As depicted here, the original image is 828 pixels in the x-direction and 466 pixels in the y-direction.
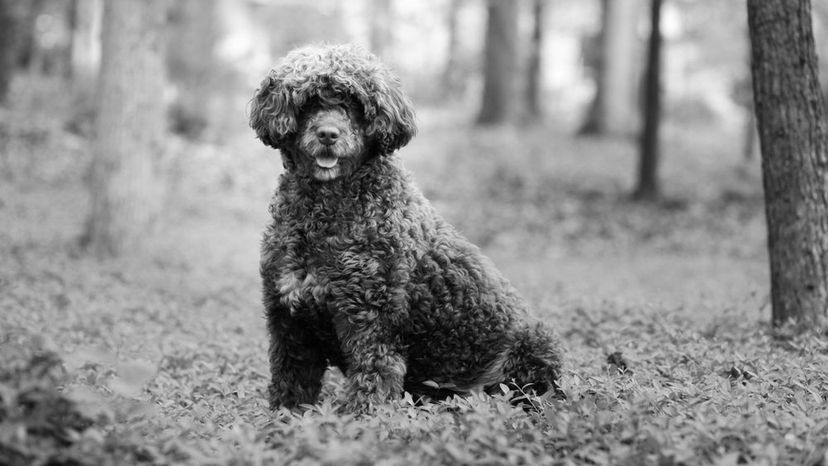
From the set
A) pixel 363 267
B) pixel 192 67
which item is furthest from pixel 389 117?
pixel 192 67

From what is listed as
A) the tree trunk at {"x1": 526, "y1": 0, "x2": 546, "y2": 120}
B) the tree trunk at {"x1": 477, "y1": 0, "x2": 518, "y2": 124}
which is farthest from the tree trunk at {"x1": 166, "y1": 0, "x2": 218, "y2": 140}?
the tree trunk at {"x1": 526, "y1": 0, "x2": 546, "y2": 120}

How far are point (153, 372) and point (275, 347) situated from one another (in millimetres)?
1219

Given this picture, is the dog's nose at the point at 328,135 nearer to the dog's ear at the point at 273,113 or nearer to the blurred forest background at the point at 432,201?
the dog's ear at the point at 273,113

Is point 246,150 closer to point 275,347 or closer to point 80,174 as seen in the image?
point 80,174

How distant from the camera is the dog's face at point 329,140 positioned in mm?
4598

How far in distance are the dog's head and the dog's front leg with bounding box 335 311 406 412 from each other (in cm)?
90

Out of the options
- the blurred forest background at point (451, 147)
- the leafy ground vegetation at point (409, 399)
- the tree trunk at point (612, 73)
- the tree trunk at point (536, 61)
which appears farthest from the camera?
the tree trunk at point (536, 61)

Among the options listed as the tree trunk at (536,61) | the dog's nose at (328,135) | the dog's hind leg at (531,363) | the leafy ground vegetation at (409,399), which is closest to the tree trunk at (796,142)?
the leafy ground vegetation at (409,399)

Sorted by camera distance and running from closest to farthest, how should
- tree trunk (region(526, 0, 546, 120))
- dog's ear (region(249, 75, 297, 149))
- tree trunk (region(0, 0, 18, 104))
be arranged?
dog's ear (region(249, 75, 297, 149)) → tree trunk (region(0, 0, 18, 104)) → tree trunk (region(526, 0, 546, 120))

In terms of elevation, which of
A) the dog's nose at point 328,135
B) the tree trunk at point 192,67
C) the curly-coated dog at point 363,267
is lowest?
the curly-coated dog at point 363,267

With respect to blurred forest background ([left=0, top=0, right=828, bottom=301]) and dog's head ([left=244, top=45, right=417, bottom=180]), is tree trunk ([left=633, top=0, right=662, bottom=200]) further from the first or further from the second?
dog's head ([left=244, top=45, right=417, bottom=180])

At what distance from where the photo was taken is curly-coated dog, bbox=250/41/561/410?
15.1 ft

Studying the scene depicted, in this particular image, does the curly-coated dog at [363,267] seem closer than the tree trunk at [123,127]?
Yes

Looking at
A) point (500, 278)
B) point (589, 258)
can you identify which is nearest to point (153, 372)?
point (500, 278)
